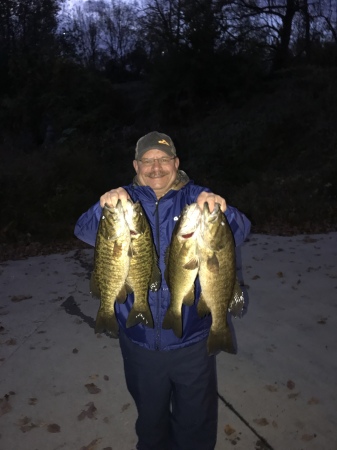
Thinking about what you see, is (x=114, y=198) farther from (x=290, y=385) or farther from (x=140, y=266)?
(x=290, y=385)

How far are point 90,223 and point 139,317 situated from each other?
2.56ft

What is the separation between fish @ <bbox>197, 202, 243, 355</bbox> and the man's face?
2.24 feet

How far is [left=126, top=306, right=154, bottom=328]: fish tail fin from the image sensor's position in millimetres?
2996

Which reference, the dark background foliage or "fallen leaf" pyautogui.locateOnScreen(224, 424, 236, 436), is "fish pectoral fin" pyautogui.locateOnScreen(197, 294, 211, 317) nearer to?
"fallen leaf" pyautogui.locateOnScreen(224, 424, 236, 436)

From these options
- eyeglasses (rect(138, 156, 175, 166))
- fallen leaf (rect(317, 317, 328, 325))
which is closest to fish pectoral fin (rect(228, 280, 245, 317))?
eyeglasses (rect(138, 156, 175, 166))

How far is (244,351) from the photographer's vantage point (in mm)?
5664

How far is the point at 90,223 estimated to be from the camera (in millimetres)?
3197

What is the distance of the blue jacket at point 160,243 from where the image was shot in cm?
316

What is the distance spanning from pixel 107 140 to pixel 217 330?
844 inches

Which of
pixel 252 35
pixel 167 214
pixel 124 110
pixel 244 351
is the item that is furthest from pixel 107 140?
pixel 167 214

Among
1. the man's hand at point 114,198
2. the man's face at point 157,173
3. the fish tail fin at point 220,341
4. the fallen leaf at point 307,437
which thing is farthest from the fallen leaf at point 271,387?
the man's hand at point 114,198

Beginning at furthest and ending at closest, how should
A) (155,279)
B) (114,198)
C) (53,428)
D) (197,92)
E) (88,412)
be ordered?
1. (197,92)
2. (88,412)
3. (53,428)
4. (155,279)
5. (114,198)

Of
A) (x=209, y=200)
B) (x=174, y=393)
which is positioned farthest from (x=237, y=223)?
(x=174, y=393)

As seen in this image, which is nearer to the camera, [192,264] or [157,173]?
[192,264]
